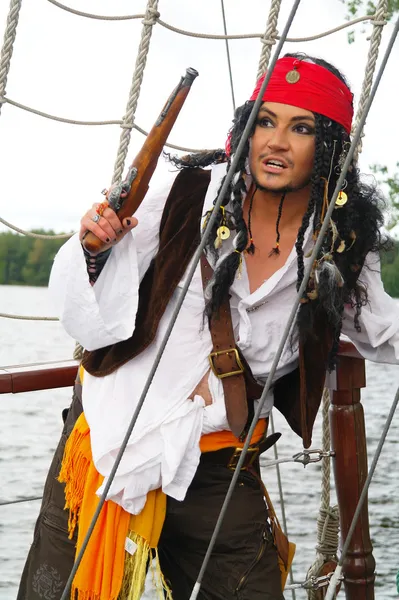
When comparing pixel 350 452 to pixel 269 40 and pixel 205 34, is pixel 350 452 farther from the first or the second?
pixel 205 34

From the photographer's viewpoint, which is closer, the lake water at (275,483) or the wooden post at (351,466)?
the wooden post at (351,466)

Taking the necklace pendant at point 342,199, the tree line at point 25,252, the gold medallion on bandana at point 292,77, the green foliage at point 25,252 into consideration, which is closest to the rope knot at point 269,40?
the gold medallion on bandana at point 292,77

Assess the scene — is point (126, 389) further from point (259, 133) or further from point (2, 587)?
point (2, 587)

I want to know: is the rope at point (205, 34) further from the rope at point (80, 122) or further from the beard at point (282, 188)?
the beard at point (282, 188)

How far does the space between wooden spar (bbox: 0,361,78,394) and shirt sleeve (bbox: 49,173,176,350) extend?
0.56 m

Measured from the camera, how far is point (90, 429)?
211cm

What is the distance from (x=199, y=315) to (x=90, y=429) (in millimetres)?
337

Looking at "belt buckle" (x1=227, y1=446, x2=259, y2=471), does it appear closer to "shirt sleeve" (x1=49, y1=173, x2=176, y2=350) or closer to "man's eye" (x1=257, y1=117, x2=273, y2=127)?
"shirt sleeve" (x1=49, y1=173, x2=176, y2=350)

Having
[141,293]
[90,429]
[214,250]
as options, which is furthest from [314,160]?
[90,429]

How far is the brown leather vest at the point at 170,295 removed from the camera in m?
2.09

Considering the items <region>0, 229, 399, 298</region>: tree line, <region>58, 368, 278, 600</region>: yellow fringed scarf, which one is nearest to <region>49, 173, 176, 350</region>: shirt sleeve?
<region>58, 368, 278, 600</region>: yellow fringed scarf

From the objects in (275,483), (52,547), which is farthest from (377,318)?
(275,483)

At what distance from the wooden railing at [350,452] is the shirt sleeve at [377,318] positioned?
1.06 ft

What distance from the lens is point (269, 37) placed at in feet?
9.32
